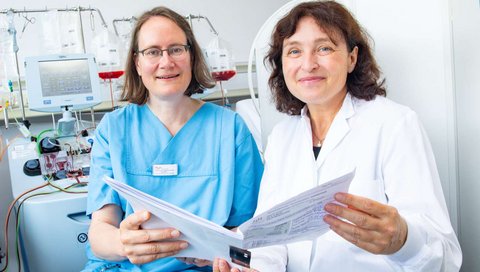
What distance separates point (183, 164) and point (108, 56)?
1.19 m

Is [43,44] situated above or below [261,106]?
above

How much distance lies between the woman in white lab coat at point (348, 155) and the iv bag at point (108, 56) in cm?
120

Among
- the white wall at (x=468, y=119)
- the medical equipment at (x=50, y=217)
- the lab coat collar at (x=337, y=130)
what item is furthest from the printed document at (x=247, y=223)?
the medical equipment at (x=50, y=217)

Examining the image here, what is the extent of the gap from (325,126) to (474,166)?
39cm

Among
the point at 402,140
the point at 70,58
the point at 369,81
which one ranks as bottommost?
the point at 402,140

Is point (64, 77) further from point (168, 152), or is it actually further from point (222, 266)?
point (222, 266)

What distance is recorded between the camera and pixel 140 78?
141cm

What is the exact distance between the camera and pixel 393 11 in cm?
116

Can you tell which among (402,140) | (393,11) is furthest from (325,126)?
(393,11)

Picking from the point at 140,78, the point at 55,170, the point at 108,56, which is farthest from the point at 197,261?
the point at 108,56

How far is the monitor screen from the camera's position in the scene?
1.73 meters

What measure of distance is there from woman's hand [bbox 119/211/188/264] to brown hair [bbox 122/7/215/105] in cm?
57

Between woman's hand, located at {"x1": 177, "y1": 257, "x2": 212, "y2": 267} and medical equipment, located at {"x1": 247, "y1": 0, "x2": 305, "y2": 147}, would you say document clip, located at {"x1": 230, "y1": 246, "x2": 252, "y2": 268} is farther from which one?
medical equipment, located at {"x1": 247, "y1": 0, "x2": 305, "y2": 147}

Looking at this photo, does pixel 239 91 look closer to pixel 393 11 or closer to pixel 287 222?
pixel 393 11
